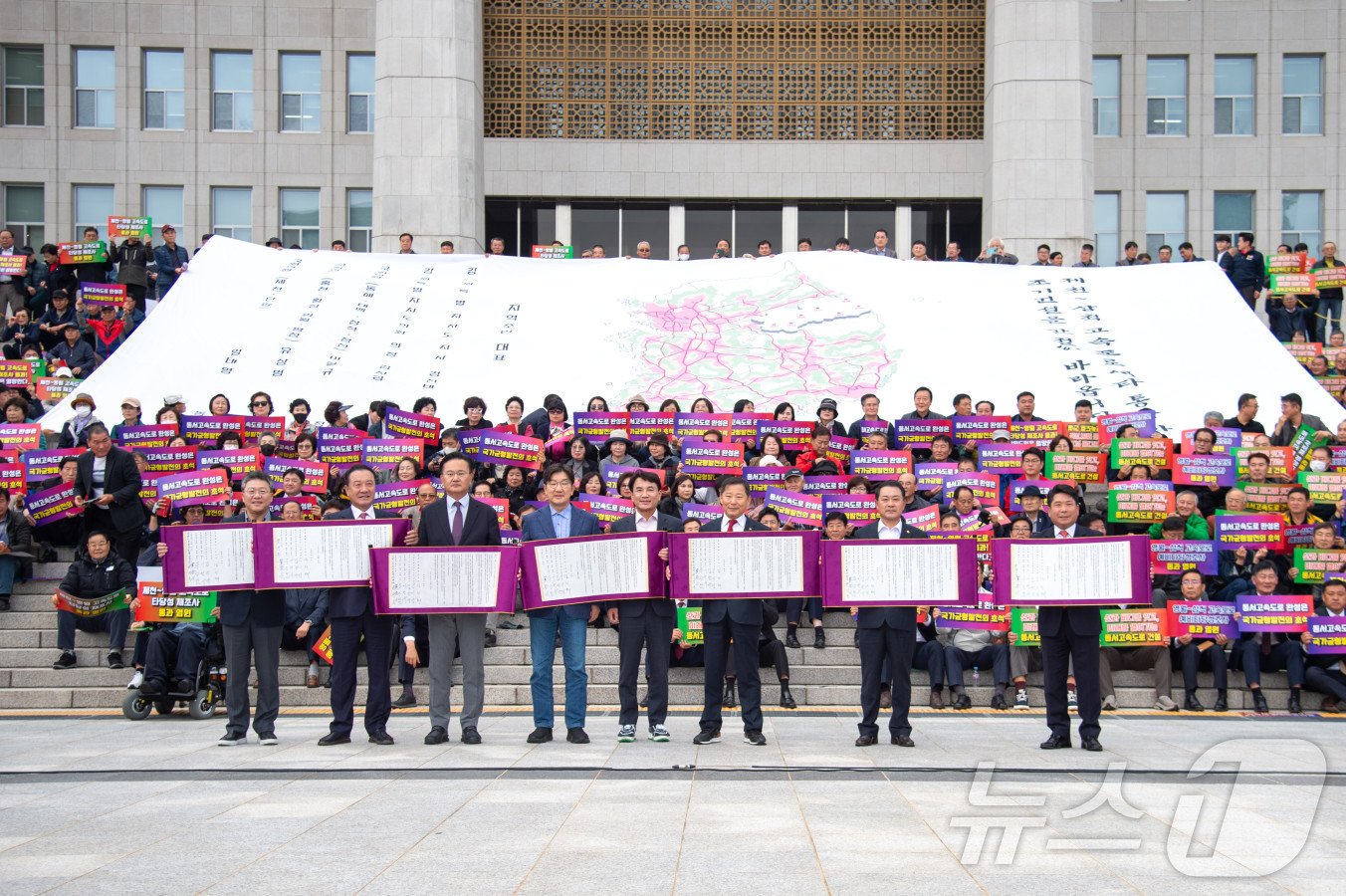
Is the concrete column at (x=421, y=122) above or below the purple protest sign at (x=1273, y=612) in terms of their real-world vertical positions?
above

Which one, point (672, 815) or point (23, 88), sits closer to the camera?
point (672, 815)

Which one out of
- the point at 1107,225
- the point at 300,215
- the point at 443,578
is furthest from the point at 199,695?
the point at 1107,225

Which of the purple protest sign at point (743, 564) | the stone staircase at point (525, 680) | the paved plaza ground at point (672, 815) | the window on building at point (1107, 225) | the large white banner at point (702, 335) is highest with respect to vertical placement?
the window on building at point (1107, 225)

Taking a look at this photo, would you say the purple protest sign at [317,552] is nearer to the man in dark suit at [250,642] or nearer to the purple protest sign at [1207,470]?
the man in dark suit at [250,642]

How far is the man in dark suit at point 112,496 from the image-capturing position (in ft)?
46.8

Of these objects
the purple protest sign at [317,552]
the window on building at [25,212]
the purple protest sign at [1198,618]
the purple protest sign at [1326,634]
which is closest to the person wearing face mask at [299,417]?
the purple protest sign at [317,552]

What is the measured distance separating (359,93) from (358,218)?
9.18ft

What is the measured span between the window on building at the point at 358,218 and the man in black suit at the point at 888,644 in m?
23.6

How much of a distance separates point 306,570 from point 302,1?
24897 millimetres

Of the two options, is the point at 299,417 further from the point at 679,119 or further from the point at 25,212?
the point at 25,212

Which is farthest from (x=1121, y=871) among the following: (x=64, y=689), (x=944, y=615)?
(x=64, y=689)

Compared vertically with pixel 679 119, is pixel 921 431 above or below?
below

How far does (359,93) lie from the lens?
31.9m

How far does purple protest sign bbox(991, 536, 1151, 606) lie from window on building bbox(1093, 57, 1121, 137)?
2396 cm
